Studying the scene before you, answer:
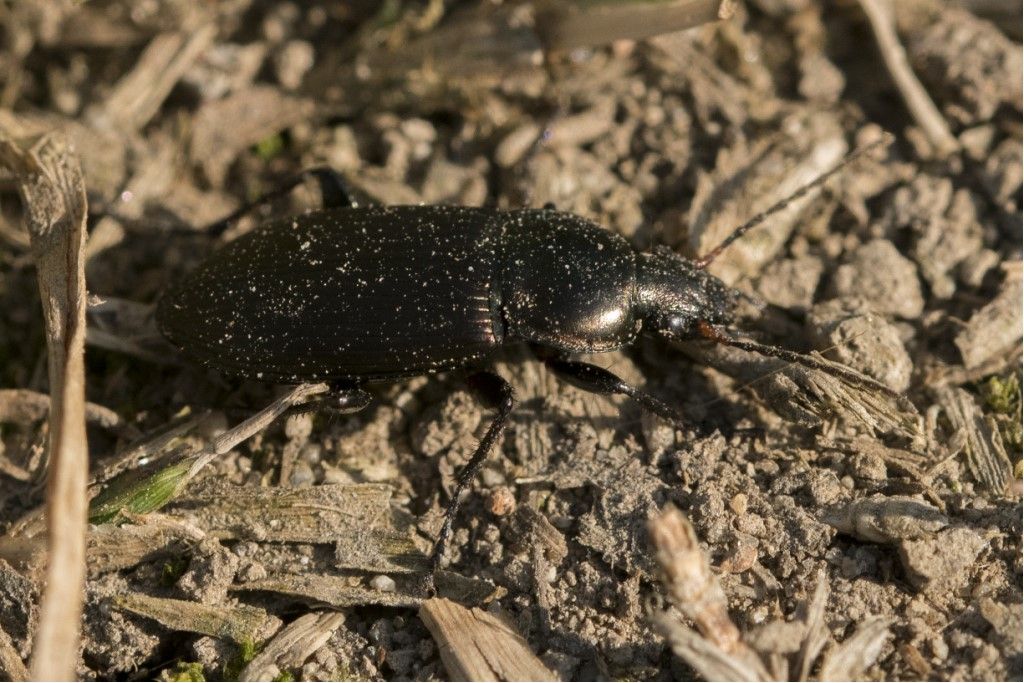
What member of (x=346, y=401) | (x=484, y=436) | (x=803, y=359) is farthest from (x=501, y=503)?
(x=803, y=359)

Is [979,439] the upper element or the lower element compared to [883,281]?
lower

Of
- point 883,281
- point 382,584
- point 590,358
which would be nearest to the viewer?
point 382,584

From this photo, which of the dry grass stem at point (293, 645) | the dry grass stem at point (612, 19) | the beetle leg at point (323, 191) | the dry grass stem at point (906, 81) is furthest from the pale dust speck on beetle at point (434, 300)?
the dry grass stem at point (612, 19)

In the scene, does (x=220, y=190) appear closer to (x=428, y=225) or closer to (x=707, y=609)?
(x=428, y=225)

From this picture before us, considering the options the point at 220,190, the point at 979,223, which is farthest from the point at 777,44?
the point at 220,190

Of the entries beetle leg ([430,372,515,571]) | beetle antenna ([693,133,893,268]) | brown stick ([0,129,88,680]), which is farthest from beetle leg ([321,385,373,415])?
beetle antenna ([693,133,893,268])

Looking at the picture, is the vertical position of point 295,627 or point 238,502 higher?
point 238,502

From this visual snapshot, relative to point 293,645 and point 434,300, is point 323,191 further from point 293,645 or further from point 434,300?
point 293,645
